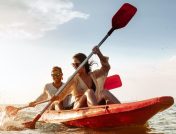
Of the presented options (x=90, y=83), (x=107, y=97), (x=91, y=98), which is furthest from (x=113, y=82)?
(x=91, y=98)

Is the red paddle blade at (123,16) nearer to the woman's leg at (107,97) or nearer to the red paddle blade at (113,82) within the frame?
the red paddle blade at (113,82)

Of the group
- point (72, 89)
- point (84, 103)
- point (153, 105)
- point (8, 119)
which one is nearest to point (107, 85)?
point (72, 89)

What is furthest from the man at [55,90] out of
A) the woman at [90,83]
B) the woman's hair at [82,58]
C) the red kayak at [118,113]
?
the woman's hair at [82,58]

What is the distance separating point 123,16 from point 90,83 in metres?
2.53

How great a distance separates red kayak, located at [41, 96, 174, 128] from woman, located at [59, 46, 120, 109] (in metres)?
0.31

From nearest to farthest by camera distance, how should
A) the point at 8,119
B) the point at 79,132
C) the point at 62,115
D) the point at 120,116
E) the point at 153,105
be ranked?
the point at 153,105
the point at 120,116
the point at 79,132
the point at 62,115
the point at 8,119

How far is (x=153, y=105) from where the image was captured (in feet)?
21.0

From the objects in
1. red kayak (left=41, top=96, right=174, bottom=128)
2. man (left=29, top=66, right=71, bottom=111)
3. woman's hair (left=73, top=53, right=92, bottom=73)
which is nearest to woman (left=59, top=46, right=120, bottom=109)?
woman's hair (left=73, top=53, right=92, bottom=73)

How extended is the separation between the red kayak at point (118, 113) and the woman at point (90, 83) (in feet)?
1.01

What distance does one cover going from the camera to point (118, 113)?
6.93 m

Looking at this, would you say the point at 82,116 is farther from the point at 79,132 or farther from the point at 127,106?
the point at 127,106

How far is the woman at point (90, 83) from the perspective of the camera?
7.78 meters

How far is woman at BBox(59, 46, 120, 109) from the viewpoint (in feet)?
25.5

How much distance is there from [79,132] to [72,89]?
70.0 inches
